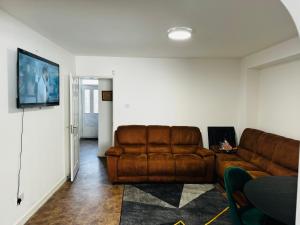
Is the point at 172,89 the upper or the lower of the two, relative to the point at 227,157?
upper

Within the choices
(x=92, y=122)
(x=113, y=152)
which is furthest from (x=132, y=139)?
(x=92, y=122)

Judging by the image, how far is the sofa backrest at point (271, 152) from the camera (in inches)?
122

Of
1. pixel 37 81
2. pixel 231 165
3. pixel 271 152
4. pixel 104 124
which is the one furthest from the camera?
pixel 104 124

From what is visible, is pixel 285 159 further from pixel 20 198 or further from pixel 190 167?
pixel 20 198

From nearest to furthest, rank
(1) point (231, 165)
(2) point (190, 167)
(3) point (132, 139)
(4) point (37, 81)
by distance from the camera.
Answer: (4) point (37, 81), (1) point (231, 165), (2) point (190, 167), (3) point (132, 139)

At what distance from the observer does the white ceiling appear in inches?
81.7

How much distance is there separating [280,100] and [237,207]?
2568mm

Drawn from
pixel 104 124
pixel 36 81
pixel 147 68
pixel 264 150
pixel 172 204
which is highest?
pixel 147 68

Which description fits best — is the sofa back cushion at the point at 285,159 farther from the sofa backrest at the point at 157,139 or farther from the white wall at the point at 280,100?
the sofa backrest at the point at 157,139

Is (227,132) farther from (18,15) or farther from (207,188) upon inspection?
(18,15)

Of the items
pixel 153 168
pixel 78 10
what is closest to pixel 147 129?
pixel 153 168

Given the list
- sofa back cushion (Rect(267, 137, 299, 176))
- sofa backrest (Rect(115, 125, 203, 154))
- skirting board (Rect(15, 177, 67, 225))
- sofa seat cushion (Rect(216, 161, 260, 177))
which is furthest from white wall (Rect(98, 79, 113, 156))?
sofa back cushion (Rect(267, 137, 299, 176))

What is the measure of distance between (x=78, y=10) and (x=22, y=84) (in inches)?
39.6

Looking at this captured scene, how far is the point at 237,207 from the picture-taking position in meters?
2.06
